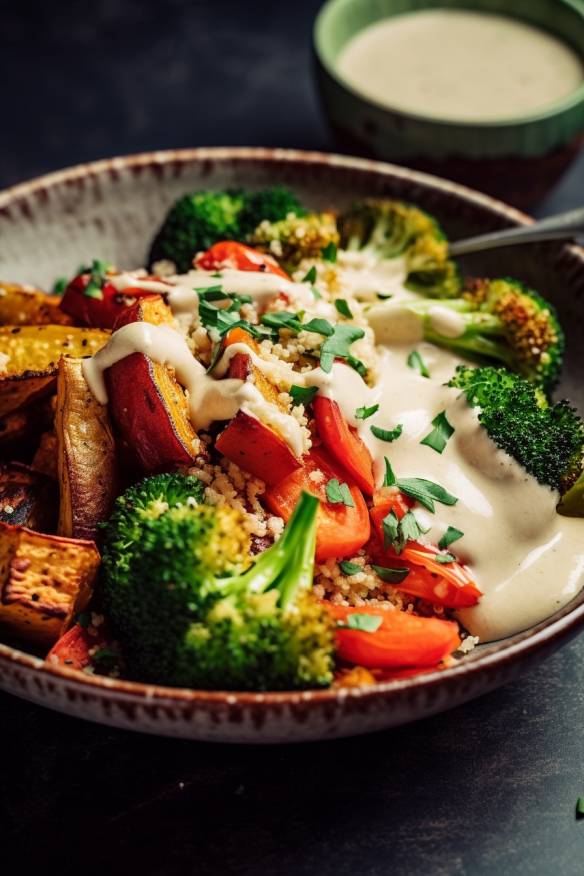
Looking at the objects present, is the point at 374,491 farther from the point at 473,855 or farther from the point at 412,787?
the point at 473,855

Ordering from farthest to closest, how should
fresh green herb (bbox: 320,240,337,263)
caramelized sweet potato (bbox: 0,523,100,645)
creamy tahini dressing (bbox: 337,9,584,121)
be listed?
creamy tahini dressing (bbox: 337,9,584,121) → fresh green herb (bbox: 320,240,337,263) → caramelized sweet potato (bbox: 0,523,100,645)

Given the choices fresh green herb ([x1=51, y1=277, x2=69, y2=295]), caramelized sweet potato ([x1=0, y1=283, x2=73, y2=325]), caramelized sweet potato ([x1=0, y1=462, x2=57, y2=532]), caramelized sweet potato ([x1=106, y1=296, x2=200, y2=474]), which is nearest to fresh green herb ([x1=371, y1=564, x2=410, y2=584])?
caramelized sweet potato ([x1=106, y1=296, x2=200, y2=474])

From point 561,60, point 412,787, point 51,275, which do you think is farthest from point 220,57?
point 412,787

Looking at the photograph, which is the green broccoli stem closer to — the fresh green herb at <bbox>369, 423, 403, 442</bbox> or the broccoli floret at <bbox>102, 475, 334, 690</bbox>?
the broccoli floret at <bbox>102, 475, 334, 690</bbox>

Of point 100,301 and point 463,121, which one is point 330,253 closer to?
point 100,301

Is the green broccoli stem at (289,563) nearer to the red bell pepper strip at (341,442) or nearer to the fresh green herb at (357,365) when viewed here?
the red bell pepper strip at (341,442)

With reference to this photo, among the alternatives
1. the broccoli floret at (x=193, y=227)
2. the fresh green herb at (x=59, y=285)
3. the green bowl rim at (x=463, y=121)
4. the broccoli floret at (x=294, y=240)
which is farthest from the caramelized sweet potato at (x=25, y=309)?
the green bowl rim at (x=463, y=121)
